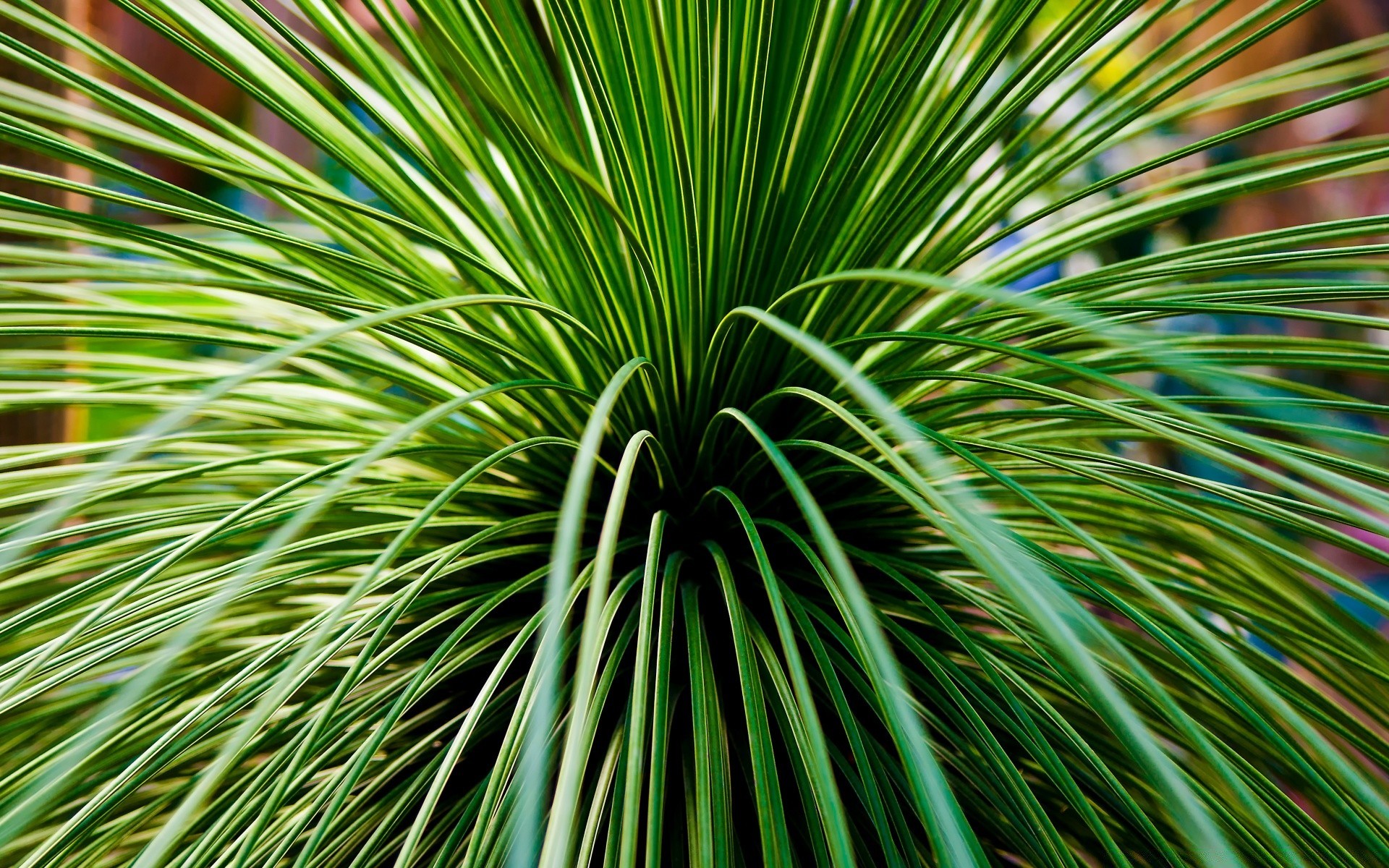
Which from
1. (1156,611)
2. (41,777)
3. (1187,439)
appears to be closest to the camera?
(1187,439)

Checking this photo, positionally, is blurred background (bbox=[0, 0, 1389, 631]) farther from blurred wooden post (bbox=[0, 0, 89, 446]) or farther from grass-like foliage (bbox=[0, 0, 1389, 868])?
grass-like foliage (bbox=[0, 0, 1389, 868])

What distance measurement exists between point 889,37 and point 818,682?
1.07ft

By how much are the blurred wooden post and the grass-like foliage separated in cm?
9

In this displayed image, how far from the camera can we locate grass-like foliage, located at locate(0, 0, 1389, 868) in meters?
0.35

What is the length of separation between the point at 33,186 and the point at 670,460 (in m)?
0.51

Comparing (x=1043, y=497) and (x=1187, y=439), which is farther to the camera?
(x=1043, y=497)

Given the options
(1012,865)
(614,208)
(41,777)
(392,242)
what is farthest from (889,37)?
(41,777)

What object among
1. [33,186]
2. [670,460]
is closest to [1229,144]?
[670,460]

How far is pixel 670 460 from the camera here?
469mm

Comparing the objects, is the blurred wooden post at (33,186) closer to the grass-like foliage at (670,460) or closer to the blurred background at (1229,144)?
the grass-like foliage at (670,460)

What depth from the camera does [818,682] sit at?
45 centimetres

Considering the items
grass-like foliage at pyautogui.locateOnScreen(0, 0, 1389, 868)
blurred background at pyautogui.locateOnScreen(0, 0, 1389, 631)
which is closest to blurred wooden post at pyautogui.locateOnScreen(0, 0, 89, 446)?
grass-like foliage at pyautogui.locateOnScreen(0, 0, 1389, 868)

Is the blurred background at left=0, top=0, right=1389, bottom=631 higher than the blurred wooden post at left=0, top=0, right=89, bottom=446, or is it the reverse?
the blurred background at left=0, top=0, right=1389, bottom=631

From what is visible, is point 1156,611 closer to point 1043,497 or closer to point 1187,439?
point 1043,497
